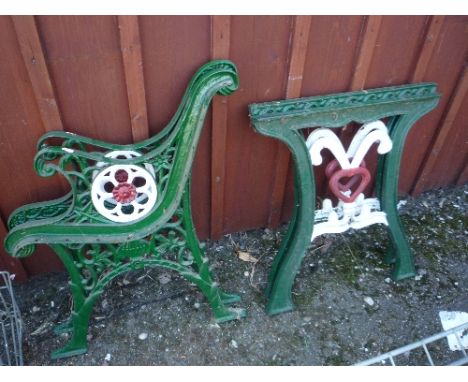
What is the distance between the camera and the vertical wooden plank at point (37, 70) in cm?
151

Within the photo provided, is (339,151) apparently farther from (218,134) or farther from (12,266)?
(12,266)

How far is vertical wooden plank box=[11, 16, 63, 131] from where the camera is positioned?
1.51m

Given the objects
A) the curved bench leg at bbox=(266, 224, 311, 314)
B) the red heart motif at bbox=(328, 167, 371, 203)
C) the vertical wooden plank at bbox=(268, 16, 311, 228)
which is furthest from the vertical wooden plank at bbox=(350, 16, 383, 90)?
the curved bench leg at bbox=(266, 224, 311, 314)

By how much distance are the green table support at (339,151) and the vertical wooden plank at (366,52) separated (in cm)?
15

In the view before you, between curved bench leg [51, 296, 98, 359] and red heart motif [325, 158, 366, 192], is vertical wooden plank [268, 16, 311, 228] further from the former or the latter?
curved bench leg [51, 296, 98, 359]

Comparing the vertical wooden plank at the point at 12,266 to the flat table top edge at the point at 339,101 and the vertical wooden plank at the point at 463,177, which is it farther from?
the vertical wooden plank at the point at 463,177

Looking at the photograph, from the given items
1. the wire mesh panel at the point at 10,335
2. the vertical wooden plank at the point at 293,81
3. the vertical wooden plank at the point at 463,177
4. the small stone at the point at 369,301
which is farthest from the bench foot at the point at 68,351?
the vertical wooden plank at the point at 463,177

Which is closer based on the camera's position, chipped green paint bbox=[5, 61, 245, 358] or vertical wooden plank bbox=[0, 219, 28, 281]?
chipped green paint bbox=[5, 61, 245, 358]

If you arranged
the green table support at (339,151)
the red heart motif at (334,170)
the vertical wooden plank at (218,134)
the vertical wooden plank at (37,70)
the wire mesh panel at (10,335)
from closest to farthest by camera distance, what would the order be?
1. the vertical wooden plank at (37,70)
2. the vertical wooden plank at (218,134)
3. the green table support at (339,151)
4. the wire mesh panel at (10,335)
5. the red heart motif at (334,170)

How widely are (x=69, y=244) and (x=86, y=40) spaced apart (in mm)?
816

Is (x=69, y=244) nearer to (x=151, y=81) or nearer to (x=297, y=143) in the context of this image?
(x=151, y=81)

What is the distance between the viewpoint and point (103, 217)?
1757mm

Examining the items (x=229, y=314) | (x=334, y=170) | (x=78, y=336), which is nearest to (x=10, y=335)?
(x=78, y=336)

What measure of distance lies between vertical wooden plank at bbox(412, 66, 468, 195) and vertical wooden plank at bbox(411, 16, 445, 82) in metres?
0.34
